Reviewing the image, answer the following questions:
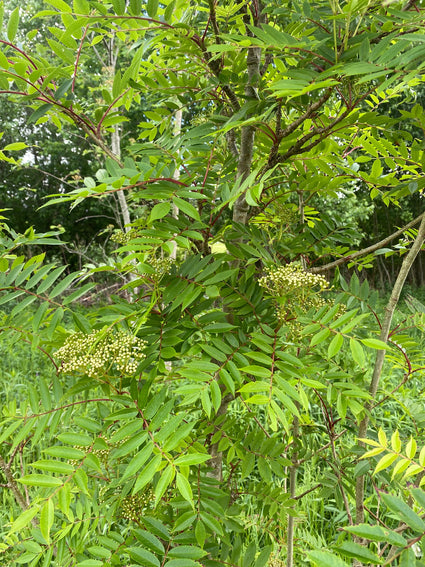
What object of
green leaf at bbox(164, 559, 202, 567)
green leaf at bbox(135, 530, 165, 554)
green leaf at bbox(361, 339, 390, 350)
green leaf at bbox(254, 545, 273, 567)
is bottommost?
green leaf at bbox(254, 545, 273, 567)

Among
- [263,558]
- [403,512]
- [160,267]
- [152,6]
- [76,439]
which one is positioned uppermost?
[152,6]

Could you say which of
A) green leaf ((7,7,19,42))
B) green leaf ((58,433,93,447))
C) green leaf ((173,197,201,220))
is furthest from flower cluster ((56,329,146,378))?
green leaf ((7,7,19,42))

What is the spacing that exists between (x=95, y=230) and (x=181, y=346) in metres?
11.6

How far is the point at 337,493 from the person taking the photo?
94 centimetres

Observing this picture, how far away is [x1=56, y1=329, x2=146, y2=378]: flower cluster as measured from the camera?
69 cm

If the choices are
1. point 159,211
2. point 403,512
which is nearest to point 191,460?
point 403,512

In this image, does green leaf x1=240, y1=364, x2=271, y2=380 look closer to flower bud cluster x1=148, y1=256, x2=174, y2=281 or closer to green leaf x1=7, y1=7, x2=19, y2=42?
flower bud cluster x1=148, y1=256, x2=174, y2=281

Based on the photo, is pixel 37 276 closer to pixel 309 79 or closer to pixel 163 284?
pixel 163 284

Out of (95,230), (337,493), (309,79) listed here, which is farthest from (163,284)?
(95,230)

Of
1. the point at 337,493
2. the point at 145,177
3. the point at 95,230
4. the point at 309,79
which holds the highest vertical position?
the point at 309,79

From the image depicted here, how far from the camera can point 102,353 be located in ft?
2.32

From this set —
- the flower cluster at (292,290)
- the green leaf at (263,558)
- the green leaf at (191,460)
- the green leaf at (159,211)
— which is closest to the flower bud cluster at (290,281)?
the flower cluster at (292,290)

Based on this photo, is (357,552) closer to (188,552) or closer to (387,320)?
(188,552)

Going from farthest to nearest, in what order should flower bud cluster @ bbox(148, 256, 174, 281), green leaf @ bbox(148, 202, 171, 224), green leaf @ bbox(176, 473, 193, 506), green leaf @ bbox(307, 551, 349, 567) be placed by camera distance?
flower bud cluster @ bbox(148, 256, 174, 281) → green leaf @ bbox(148, 202, 171, 224) → green leaf @ bbox(176, 473, 193, 506) → green leaf @ bbox(307, 551, 349, 567)
